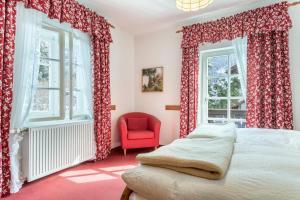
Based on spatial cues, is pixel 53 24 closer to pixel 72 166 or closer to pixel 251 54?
pixel 72 166

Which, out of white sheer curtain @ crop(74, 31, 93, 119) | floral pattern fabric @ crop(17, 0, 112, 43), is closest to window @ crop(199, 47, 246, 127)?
floral pattern fabric @ crop(17, 0, 112, 43)

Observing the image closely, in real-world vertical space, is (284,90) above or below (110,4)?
below

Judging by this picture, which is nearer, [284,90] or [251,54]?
[284,90]

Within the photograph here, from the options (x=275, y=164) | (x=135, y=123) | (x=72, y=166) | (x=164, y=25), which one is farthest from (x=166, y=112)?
(x=275, y=164)

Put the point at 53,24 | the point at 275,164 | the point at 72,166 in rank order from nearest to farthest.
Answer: the point at 275,164
the point at 53,24
the point at 72,166

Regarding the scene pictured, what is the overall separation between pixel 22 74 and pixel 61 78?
2.51 ft

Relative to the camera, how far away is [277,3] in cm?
295

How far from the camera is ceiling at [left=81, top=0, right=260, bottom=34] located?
3143 mm

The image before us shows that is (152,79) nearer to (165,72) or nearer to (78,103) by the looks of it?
(165,72)

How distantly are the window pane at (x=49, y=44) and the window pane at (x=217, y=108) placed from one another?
2916 mm

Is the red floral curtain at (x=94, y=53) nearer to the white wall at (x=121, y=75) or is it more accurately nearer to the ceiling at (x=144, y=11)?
the ceiling at (x=144, y=11)

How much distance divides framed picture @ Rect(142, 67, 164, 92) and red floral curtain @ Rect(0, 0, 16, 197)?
109 inches

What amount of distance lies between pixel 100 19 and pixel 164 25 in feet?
4.55

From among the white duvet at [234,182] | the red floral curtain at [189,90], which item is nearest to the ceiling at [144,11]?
the red floral curtain at [189,90]
